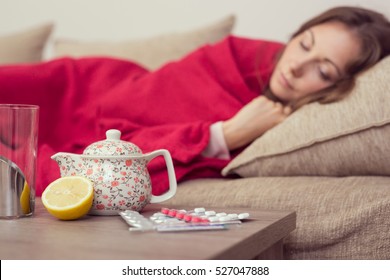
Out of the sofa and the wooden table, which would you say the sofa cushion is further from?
the wooden table

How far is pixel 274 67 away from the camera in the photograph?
1517mm

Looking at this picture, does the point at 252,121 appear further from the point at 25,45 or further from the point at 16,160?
the point at 25,45

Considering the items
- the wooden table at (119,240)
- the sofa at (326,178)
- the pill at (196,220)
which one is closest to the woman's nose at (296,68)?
the sofa at (326,178)

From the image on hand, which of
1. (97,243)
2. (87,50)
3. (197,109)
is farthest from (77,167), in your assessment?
(87,50)

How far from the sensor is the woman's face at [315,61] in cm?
138

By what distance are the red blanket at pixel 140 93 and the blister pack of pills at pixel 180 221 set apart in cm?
50

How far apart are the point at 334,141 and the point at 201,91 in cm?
49

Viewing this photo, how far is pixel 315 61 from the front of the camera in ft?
4.60

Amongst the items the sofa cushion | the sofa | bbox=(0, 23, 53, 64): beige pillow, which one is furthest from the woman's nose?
bbox=(0, 23, 53, 64): beige pillow

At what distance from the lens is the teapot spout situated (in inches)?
32.2

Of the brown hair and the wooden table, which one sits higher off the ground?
the brown hair

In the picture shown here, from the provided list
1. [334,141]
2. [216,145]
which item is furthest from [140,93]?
[334,141]

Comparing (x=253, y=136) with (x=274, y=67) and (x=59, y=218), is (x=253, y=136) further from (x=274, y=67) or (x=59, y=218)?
(x=59, y=218)

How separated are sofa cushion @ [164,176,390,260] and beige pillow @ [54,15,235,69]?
0.91 meters
